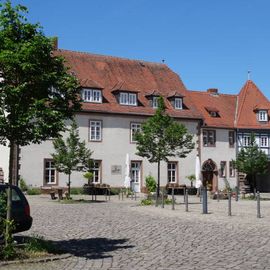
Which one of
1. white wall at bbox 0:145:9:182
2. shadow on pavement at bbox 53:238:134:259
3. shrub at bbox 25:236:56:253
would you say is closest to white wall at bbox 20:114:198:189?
white wall at bbox 0:145:9:182

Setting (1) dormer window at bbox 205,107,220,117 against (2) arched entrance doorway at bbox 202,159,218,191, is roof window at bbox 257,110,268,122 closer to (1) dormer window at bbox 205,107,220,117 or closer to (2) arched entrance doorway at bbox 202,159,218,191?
(1) dormer window at bbox 205,107,220,117

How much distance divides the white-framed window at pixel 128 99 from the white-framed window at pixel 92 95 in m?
1.84

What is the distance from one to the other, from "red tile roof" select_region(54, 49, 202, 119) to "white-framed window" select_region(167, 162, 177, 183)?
162 inches

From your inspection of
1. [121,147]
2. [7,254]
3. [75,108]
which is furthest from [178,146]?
[7,254]

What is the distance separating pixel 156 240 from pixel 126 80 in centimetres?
3186

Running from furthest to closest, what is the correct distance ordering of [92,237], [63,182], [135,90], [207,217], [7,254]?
1. [135,90]
2. [63,182]
3. [207,217]
4. [92,237]
5. [7,254]

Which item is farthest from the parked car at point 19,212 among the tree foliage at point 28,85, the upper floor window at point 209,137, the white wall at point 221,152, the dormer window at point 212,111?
the dormer window at point 212,111

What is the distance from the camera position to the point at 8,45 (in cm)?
1001

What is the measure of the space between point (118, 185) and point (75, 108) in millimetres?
29123

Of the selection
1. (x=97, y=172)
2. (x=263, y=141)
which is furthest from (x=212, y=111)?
(x=97, y=172)

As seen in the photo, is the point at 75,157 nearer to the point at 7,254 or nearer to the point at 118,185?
the point at 118,185

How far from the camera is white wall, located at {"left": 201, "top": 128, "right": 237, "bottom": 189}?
4412cm

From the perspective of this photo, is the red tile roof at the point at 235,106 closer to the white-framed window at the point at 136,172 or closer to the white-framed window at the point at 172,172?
the white-framed window at the point at 172,172

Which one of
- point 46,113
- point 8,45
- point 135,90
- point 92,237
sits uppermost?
point 135,90
